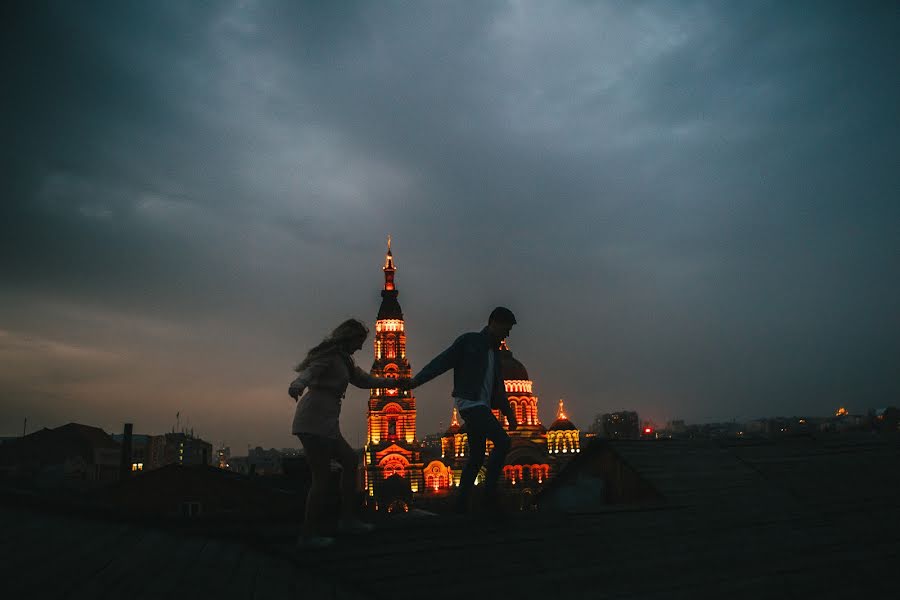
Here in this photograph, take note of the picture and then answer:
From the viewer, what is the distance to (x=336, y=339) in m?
5.78

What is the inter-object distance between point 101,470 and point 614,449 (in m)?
68.8

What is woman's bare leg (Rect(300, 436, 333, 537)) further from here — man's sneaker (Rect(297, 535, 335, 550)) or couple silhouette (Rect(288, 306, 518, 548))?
man's sneaker (Rect(297, 535, 335, 550))

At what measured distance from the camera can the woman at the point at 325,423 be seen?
5.36 metres

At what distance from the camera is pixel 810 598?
15.8 ft

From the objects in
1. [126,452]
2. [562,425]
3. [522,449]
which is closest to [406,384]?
[126,452]

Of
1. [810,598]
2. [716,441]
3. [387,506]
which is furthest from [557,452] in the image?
[810,598]

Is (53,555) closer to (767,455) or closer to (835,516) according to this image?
(835,516)

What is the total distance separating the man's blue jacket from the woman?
1.32m

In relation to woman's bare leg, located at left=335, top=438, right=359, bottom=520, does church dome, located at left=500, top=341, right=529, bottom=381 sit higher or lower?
higher

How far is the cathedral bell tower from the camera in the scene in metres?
66.9

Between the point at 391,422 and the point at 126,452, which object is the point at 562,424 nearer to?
the point at 391,422

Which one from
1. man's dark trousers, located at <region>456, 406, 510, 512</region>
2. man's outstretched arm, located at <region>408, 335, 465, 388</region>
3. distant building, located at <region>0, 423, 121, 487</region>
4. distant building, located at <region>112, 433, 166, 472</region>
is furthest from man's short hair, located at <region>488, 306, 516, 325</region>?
distant building, located at <region>112, 433, 166, 472</region>

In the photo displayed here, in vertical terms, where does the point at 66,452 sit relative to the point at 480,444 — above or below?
below

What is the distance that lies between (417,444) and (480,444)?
6622 cm
